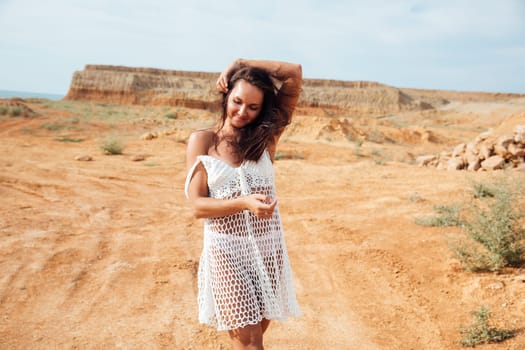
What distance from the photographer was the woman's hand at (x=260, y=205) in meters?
1.83

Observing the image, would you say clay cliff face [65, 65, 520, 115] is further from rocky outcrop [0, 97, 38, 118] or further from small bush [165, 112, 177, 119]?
rocky outcrop [0, 97, 38, 118]

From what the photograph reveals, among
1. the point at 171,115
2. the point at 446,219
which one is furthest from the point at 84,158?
the point at 171,115

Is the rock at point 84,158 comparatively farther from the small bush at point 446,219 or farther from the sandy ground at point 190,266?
the small bush at point 446,219

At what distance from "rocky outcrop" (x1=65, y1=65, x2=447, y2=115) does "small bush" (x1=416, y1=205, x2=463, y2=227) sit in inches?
1380

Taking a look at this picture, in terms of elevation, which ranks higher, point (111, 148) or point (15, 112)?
point (15, 112)

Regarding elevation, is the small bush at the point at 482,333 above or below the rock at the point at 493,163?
below

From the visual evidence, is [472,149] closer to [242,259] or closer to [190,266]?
[190,266]

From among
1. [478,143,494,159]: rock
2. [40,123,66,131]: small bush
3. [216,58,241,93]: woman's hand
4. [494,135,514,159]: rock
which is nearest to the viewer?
[216,58,241,93]: woman's hand

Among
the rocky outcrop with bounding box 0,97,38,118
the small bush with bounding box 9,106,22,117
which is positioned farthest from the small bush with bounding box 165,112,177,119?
the small bush with bounding box 9,106,22,117

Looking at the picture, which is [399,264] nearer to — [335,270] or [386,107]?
[335,270]

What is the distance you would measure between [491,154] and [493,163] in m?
0.59

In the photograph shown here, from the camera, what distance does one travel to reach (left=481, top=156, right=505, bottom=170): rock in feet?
31.2

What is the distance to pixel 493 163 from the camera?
31.4 ft

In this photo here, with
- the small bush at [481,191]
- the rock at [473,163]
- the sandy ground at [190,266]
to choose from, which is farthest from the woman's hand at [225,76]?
the rock at [473,163]
